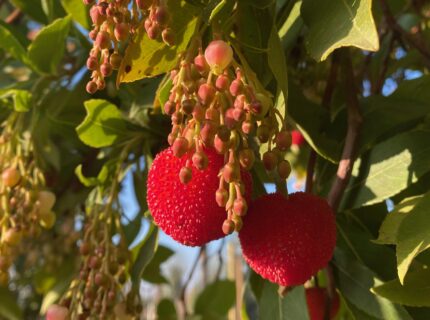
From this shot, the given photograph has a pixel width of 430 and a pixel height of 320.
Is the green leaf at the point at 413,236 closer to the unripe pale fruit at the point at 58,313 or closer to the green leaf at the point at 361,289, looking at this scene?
the green leaf at the point at 361,289

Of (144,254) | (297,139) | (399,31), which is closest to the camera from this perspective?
(144,254)

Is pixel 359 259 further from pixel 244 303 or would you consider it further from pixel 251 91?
pixel 251 91

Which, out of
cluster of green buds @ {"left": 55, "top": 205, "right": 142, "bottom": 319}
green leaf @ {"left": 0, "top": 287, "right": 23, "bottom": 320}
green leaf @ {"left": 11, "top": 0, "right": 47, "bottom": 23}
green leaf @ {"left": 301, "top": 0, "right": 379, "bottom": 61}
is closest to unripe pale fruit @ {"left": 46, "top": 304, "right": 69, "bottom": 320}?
cluster of green buds @ {"left": 55, "top": 205, "right": 142, "bottom": 319}

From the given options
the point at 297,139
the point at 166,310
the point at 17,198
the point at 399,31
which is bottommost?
the point at 166,310

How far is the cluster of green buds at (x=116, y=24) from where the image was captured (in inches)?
20.3

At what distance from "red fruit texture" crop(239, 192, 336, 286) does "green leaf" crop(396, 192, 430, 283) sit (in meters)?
0.07

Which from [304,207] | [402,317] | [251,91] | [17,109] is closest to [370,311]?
[402,317]

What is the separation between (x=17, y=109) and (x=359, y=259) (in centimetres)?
46

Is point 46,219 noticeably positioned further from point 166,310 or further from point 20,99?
point 166,310

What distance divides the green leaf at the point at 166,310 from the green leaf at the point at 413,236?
913 mm

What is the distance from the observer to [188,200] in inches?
23.3

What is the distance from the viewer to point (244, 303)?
0.89m

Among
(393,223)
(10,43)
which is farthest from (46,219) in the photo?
(393,223)

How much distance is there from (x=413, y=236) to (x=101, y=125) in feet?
1.34
